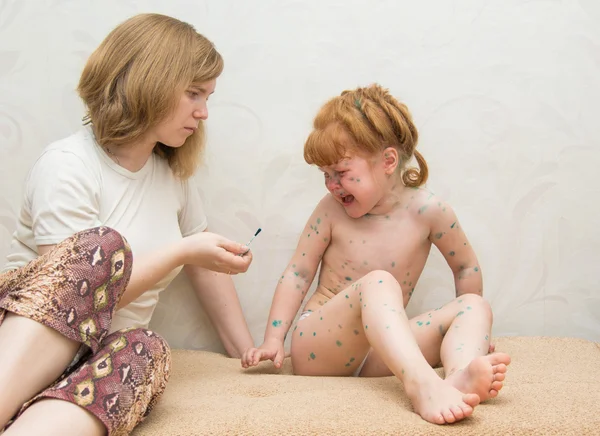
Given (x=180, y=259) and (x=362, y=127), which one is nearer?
(x=180, y=259)

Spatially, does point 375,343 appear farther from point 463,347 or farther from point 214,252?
point 214,252

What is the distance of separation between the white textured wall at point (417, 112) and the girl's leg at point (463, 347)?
0.33 metres

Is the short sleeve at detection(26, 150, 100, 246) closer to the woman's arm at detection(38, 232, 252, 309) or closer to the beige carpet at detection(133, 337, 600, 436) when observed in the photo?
the woman's arm at detection(38, 232, 252, 309)

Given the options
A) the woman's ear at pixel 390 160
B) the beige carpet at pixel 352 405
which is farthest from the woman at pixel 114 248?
the woman's ear at pixel 390 160

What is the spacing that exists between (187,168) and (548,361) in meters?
0.85

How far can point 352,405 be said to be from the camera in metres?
1.06

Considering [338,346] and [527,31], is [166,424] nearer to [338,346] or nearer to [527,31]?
[338,346]

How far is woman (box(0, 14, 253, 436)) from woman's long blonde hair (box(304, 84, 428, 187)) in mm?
242

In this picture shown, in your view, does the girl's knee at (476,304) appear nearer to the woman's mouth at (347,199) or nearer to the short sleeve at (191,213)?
the woman's mouth at (347,199)

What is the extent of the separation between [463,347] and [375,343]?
159mm

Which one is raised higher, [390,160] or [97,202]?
[390,160]

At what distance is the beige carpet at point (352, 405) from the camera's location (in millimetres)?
968

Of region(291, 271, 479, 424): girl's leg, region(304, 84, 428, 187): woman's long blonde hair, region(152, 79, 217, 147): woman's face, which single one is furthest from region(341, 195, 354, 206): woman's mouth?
region(152, 79, 217, 147): woman's face

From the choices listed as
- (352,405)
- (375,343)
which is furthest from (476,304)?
(352,405)
